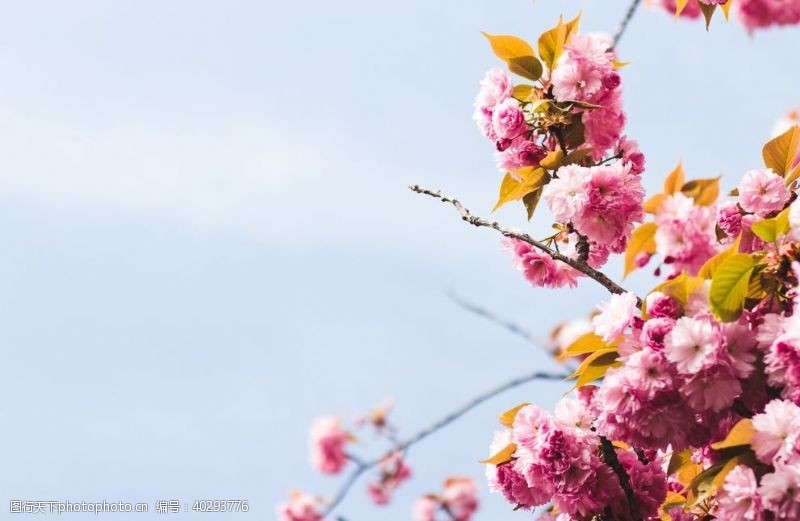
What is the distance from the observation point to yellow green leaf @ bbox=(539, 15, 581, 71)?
2.25 m

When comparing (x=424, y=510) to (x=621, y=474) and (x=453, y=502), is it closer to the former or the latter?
(x=453, y=502)

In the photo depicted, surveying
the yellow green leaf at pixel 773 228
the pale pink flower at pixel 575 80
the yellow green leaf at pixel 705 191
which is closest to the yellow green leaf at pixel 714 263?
the yellow green leaf at pixel 773 228

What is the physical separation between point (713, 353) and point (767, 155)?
2.09ft

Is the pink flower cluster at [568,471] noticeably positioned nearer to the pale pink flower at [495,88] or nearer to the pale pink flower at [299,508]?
the pale pink flower at [495,88]

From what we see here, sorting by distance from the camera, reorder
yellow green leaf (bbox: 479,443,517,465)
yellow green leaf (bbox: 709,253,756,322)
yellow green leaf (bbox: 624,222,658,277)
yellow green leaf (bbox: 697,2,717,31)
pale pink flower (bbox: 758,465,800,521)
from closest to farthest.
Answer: pale pink flower (bbox: 758,465,800,521)
yellow green leaf (bbox: 709,253,756,322)
yellow green leaf (bbox: 624,222,658,277)
yellow green leaf (bbox: 479,443,517,465)
yellow green leaf (bbox: 697,2,717,31)

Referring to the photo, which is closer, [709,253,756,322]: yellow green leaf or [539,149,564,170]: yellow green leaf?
[709,253,756,322]: yellow green leaf

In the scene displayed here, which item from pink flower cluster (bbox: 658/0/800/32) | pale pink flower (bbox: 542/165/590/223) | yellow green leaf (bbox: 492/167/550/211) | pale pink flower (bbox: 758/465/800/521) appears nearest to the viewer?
pale pink flower (bbox: 758/465/800/521)

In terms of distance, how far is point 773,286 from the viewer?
1657mm

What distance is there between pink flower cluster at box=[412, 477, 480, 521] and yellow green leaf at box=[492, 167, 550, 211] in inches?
199

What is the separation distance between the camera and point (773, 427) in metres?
1.48

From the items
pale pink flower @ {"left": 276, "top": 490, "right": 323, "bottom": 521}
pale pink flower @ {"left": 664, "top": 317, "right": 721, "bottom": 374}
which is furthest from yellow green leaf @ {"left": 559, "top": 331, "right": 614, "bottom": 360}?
pale pink flower @ {"left": 276, "top": 490, "right": 323, "bottom": 521}

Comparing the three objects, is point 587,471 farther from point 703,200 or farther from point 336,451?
point 336,451

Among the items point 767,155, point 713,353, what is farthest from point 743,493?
point 767,155

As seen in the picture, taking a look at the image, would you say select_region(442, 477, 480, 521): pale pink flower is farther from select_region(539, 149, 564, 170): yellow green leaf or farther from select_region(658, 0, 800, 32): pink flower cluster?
select_region(539, 149, 564, 170): yellow green leaf
